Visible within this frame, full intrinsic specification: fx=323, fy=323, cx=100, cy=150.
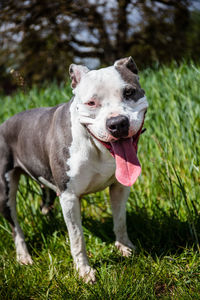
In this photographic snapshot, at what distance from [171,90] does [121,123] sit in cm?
170

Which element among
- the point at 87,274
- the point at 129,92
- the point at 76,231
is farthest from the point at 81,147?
the point at 87,274

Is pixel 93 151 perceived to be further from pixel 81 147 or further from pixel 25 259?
pixel 25 259

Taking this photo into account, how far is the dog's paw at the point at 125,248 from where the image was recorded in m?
2.19

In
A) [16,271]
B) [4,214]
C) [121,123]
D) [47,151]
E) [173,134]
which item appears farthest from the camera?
[173,134]

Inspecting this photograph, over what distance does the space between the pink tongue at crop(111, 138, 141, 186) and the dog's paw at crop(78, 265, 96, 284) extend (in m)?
0.66

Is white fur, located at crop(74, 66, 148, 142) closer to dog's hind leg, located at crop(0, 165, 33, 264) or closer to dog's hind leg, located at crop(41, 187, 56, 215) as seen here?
dog's hind leg, located at crop(0, 165, 33, 264)

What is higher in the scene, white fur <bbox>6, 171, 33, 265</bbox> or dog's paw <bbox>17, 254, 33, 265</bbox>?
white fur <bbox>6, 171, 33, 265</bbox>

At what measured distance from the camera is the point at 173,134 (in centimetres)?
286

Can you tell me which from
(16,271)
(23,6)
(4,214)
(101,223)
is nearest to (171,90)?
(101,223)

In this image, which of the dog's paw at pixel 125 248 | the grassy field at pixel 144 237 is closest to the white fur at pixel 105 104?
the grassy field at pixel 144 237

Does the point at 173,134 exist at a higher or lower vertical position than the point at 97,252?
higher

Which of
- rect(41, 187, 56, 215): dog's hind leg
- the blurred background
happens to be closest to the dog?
rect(41, 187, 56, 215): dog's hind leg

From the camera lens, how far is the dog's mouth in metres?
1.70

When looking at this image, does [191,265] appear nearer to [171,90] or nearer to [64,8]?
[171,90]
